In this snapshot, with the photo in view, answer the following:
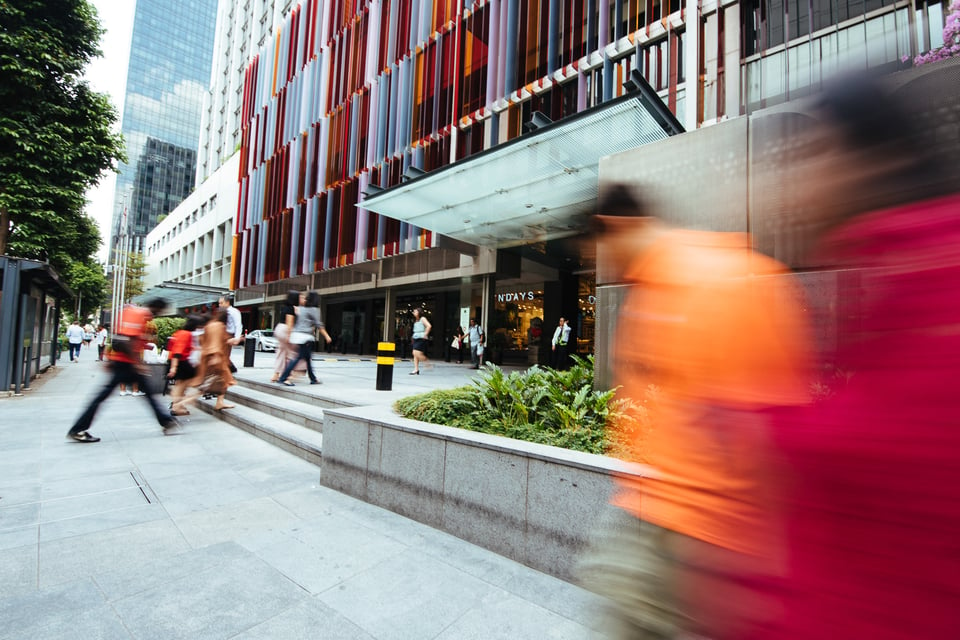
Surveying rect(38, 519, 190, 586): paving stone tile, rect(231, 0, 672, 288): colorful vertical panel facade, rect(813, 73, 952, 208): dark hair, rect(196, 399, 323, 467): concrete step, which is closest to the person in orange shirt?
rect(813, 73, 952, 208): dark hair

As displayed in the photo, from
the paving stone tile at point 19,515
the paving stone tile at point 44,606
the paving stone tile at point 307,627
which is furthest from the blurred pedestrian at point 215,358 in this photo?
the paving stone tile at point 307,627

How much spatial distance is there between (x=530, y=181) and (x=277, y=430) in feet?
27.7

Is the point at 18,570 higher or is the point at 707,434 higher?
the point at 707,434

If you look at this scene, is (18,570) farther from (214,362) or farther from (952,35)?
(952,35)

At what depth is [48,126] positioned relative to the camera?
14.7m

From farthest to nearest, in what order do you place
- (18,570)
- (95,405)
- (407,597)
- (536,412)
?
1. (95,405)
2. (536,412)
3. (18,570)
4. (407,597)

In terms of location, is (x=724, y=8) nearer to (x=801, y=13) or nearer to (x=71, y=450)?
(x=801, y=13)

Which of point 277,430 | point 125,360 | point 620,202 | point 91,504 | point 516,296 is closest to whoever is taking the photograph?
point 620,202

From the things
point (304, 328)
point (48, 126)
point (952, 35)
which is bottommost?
point (304, 328)

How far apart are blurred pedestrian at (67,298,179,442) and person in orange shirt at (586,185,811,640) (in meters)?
6.64

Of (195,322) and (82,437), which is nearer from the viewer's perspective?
(82,437)

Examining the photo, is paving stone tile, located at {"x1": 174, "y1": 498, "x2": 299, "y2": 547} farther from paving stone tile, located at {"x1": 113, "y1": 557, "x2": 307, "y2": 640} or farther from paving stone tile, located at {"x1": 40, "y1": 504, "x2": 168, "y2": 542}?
paving stone tile, located at {"x1": 113, "y1": 557, "x2": 307, "y2": 640}

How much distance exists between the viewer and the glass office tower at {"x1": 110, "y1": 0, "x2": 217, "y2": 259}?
11381cm

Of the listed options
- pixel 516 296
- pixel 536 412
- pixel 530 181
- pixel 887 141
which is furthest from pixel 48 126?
pixel 887 141
